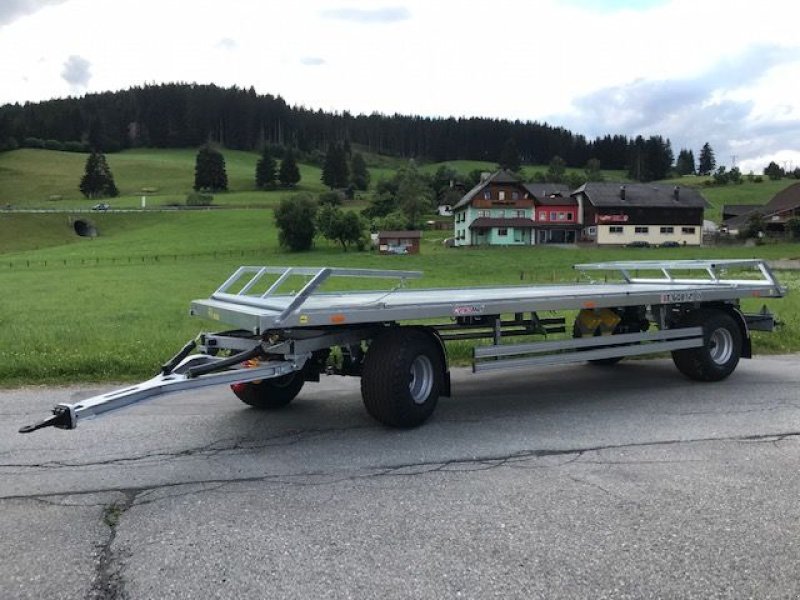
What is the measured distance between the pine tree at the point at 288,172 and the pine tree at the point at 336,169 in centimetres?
661

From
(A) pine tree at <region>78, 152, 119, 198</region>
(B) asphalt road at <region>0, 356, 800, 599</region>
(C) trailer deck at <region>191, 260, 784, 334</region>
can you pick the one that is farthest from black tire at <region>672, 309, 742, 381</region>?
(A) pine tree at <region>78, 152, 119, 198</region>

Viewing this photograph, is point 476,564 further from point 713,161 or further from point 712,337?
point 713,161

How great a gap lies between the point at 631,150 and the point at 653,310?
183 meters

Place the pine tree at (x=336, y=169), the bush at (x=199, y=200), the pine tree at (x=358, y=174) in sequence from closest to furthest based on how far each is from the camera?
the bush at (x=199, y=200)
the pine tree at (x=336, y=169)
the pine tree at (x=358, y=174)

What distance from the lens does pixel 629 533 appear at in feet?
13.7

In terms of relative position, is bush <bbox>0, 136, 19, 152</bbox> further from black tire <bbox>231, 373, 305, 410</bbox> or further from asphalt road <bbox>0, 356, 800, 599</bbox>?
black tire <bbox>231, 373, 305, 410</bbox>

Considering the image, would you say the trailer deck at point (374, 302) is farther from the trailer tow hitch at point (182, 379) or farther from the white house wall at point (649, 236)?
the white house wall at point (649, 236)

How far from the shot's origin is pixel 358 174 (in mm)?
148500

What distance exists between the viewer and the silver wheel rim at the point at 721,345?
9.01 meters

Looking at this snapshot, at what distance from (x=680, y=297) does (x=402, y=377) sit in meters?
4.25

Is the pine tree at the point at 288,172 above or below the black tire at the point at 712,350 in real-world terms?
above

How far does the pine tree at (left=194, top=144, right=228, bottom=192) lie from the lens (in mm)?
133125

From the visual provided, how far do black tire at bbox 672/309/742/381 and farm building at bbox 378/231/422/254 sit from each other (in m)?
62.1

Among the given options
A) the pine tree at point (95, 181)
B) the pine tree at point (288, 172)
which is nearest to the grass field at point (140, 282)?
the pine tree at point (95, 181)
